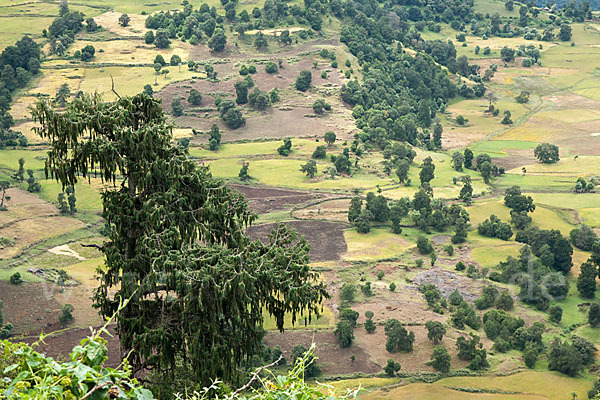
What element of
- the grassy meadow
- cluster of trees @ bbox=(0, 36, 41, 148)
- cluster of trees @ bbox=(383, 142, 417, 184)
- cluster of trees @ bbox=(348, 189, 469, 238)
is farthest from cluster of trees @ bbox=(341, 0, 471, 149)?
cluster of trees @ bbox=(0, 36, 41, 148)

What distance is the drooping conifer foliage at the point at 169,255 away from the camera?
66.2 feet

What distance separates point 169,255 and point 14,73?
342 feet

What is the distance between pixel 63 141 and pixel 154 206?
127 inches

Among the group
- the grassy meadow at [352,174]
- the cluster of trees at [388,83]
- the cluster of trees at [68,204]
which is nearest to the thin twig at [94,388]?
the grassy meadow at [352,174]

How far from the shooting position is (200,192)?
22125mm

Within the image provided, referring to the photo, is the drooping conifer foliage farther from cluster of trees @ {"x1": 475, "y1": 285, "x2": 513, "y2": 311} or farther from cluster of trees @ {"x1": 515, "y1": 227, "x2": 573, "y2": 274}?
cluster of trees @ {"x1": 515, "y1": 227, "x2": 573, "y2": 274}

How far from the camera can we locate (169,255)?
20.1 metres

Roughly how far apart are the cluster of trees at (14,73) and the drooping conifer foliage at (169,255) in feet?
268

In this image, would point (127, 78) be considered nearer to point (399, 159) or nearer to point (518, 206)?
point (399, 159)

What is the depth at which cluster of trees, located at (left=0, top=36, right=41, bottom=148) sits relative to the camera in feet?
322

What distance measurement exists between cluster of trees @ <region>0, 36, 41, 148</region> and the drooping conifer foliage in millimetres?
81613

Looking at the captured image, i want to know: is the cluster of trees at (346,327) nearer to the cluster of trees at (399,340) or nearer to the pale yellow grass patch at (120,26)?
the cluster of trees at (399,340)

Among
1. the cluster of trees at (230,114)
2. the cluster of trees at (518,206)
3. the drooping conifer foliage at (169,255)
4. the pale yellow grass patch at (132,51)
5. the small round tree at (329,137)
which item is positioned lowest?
the cluster of trees at (518,206)

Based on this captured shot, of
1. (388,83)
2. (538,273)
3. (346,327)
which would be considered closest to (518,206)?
(538,273)
